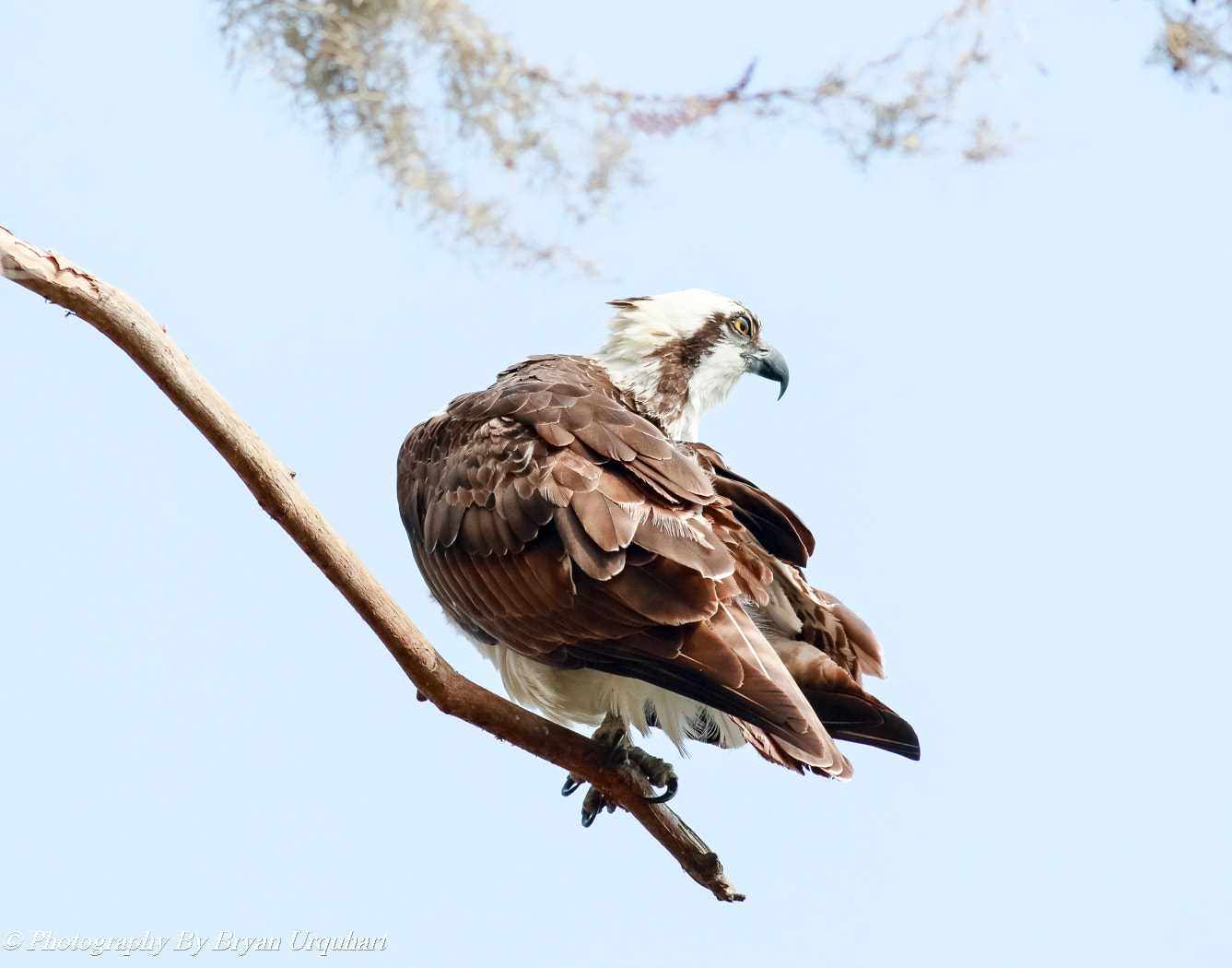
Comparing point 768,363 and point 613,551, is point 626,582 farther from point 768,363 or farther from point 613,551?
point 768,363

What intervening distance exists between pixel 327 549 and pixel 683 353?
1577mm

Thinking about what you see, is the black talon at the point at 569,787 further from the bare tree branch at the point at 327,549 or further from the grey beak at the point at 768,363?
the grey beak at the point at 768,363

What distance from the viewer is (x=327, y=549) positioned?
2963 mm

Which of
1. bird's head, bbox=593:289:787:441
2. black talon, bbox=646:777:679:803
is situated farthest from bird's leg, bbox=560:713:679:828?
bird's head, bbox=593:289:787:441

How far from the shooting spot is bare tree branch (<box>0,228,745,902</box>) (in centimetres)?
279

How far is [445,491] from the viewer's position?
11.0 feet

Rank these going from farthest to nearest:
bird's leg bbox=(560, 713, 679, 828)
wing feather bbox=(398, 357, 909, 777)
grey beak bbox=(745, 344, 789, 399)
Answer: grey beak bbox=(745, 344, 789, 399) → bird's leg bbox=(560, 713, 679, 828) → wing feather bbox=(398, 357, 909, 777)

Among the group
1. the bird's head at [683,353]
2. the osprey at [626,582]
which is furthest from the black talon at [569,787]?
the bird's head at [683,353]

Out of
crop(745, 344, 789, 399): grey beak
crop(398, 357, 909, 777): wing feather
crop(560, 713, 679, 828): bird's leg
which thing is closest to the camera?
crop(398, 357, 909, 777): wing feather

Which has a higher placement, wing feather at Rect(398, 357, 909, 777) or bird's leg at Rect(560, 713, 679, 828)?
wing feather at Rect(398, 357, 909, 777)

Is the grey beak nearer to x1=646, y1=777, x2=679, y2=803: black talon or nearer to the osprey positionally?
the osprey

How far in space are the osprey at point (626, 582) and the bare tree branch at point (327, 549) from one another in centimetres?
13

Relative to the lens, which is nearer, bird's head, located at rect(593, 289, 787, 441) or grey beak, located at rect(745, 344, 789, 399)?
bird's head, located at rect(593, 289, 787, 441)

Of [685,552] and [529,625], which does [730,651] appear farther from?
[529,625]
